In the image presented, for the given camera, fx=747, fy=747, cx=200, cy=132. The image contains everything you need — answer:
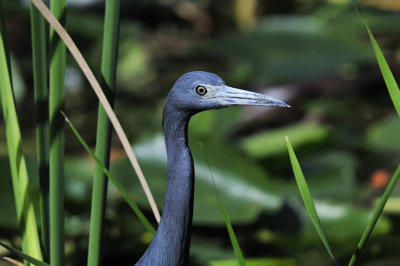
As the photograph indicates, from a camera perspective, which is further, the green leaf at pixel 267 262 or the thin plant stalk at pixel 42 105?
the green leaf at pixel 267 262

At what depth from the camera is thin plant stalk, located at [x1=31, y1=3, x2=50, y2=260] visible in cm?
89

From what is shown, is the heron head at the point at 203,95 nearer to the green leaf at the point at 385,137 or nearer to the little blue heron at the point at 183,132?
the little blue heron at the point at 183,132

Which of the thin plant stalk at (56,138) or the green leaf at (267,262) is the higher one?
the thin plant stalk at (56,138)

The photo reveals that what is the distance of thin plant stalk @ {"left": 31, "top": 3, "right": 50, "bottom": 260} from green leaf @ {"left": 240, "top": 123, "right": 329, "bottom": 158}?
1053 millimetres

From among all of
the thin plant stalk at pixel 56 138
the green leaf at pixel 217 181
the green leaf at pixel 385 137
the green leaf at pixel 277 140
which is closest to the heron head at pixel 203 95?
Answer: the thin plant stalk at pixel 56 138

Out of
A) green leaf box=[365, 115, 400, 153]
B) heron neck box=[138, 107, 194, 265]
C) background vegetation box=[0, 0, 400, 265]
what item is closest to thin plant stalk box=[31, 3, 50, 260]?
heron neck box=[138, 107, 194, 265]

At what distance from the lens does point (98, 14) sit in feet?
9.62

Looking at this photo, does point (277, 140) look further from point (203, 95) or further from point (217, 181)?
point (203, 95)

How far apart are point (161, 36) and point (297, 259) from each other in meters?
1.84

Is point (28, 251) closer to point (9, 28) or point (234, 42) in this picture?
point (234, 42)

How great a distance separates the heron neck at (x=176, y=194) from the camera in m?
0.92

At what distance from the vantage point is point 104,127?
0.89 meters

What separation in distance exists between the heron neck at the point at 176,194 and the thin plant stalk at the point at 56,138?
129mm

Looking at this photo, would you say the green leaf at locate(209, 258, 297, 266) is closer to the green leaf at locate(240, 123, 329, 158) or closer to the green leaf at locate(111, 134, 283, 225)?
the green leaf at locate(111, 134, 283, 225)
